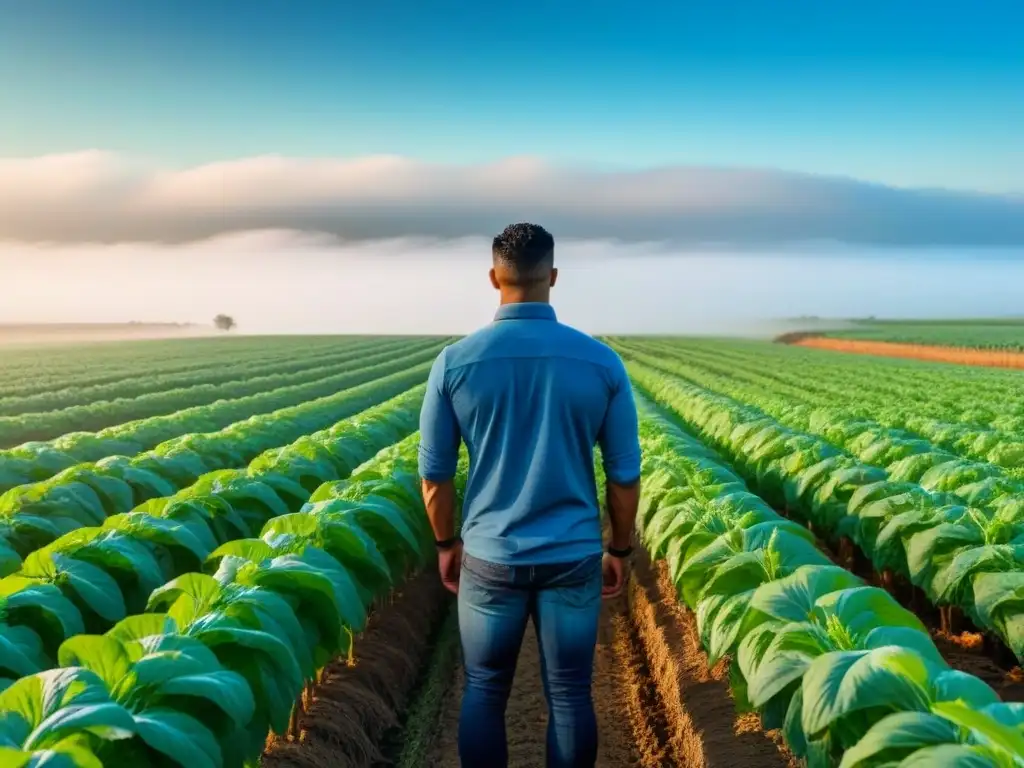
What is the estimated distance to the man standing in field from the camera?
3.32 meters

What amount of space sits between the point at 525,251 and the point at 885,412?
1457 cm

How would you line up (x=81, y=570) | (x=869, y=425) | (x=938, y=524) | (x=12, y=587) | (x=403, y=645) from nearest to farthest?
(x=12, y=587) < (x=81, y=570) < (x=938, y=524) < (x=403, y=645) < (x=869, y=425)

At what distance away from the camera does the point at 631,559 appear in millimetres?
9273

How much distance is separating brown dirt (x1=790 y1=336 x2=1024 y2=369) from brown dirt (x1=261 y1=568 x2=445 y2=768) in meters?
52.1

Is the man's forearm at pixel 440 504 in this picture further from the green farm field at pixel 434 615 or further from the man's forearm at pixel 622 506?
the green farm field at pixel 434 615

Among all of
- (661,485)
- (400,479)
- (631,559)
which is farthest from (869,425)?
(400,479)

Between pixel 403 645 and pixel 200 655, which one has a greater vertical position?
pixel 200 655

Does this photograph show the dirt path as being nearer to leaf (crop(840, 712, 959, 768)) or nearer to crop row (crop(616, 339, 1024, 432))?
leaf (crop(840, 712, 959, 768))

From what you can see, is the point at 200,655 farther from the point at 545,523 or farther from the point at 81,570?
the point at 81,570

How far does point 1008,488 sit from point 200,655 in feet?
20.5

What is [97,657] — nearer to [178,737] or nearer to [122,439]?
[178,737]

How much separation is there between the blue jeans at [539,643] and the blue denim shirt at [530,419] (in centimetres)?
9

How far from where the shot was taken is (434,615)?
7.67 m

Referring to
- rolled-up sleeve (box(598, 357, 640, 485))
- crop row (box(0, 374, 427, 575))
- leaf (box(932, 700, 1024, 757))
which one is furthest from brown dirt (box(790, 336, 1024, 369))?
leaf (box(932, 700, 1024, 757))
